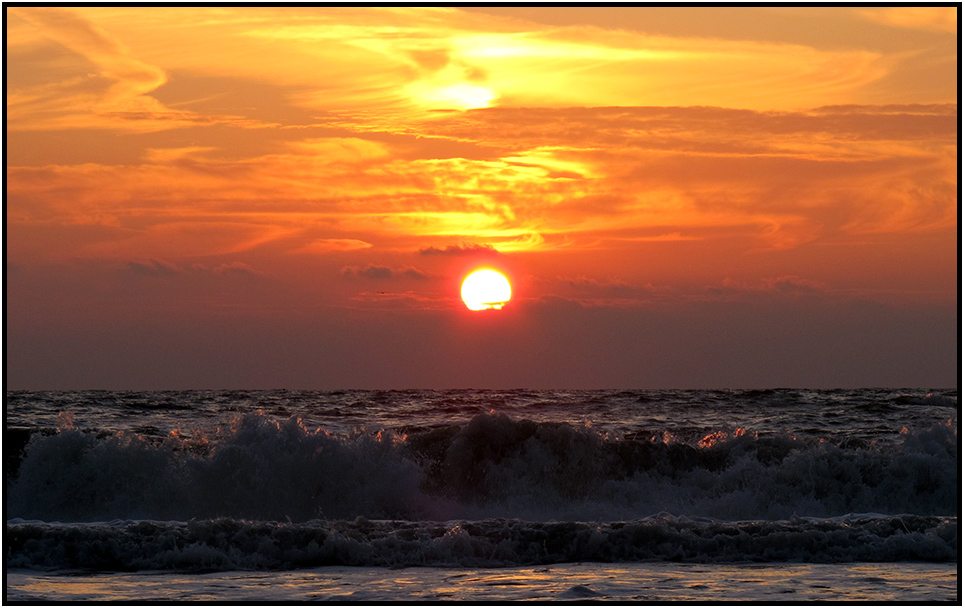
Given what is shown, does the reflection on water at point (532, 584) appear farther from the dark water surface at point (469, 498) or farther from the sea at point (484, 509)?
the dark water surface at point (469, 498)

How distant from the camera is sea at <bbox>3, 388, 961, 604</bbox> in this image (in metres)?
11.2

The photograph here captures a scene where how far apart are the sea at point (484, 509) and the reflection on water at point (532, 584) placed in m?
0.05

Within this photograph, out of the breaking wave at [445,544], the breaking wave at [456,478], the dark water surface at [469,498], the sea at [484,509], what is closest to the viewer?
the sea at [484,509]

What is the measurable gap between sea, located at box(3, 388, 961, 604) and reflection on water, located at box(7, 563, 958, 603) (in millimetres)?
49

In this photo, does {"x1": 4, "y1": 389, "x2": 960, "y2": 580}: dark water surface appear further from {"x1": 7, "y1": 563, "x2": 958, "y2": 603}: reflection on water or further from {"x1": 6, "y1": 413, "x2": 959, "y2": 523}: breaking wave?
{"x1": 7, "y1": 563, "x2": 958, "y2": 603}: reflection on water

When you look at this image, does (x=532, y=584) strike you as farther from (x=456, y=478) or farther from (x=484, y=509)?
(x=456, y=478)

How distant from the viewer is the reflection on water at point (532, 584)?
10438 mm

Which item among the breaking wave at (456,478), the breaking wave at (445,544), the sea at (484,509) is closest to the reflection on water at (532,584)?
the sea at (484,509)

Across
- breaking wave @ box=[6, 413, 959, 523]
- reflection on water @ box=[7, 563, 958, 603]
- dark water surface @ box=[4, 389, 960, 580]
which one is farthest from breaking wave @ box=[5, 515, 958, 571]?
breaking wave @ box=[6, 413, 959, 523]

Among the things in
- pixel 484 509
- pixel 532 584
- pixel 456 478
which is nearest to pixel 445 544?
pixel 532 584

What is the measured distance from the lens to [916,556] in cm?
1284

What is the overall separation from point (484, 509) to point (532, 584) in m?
6.46

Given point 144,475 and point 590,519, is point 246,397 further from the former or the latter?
point 590,519

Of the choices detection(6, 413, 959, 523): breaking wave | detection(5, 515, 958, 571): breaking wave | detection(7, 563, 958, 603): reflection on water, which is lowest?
detection(7, 563, 958, 603): reflection on water
